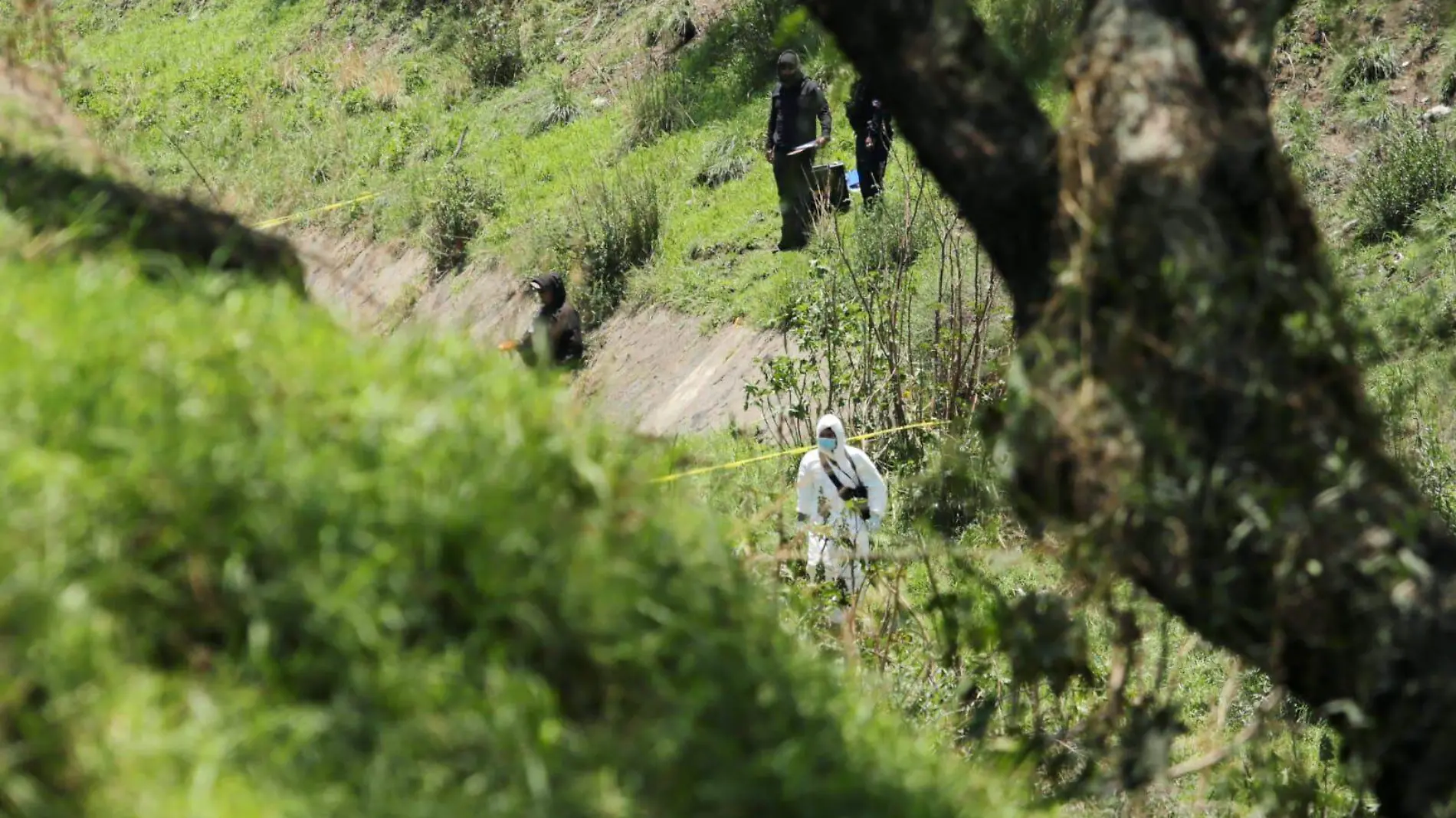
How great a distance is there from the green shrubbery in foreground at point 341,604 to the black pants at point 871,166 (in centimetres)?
1179

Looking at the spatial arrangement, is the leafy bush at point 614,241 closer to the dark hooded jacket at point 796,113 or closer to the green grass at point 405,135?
the green grass at point 405,135

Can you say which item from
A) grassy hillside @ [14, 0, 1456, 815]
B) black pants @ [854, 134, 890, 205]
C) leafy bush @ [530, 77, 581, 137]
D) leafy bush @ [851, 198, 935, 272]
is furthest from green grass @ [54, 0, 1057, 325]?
grassy hillside @ [14, 0, 1456, 815]

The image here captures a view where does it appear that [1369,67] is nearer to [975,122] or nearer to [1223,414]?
[975,122]

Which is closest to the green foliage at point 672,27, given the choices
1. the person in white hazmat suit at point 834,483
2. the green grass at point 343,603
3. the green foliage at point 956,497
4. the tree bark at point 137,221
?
the green foliage at point 956,497

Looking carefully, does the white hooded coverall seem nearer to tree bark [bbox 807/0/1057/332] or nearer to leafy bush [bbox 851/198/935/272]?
leafy bush [bbox 851/198/935/272]

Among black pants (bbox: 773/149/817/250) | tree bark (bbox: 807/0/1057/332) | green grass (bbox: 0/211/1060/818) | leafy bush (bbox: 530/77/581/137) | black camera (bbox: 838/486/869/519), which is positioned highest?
leafy bush (bbox: 530/77/581/137)

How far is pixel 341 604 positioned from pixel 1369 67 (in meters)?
12.7

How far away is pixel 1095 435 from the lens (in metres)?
2.86

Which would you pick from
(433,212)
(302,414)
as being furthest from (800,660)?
(433,212)

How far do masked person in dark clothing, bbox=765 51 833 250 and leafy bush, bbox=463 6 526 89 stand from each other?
8.28 m

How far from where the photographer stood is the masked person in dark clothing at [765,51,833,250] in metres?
14.2

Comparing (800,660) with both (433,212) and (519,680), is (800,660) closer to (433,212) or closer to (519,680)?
(519,680)

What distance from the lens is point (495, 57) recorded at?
71.5 feet

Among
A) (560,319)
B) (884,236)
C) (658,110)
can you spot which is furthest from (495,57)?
(884,236)
